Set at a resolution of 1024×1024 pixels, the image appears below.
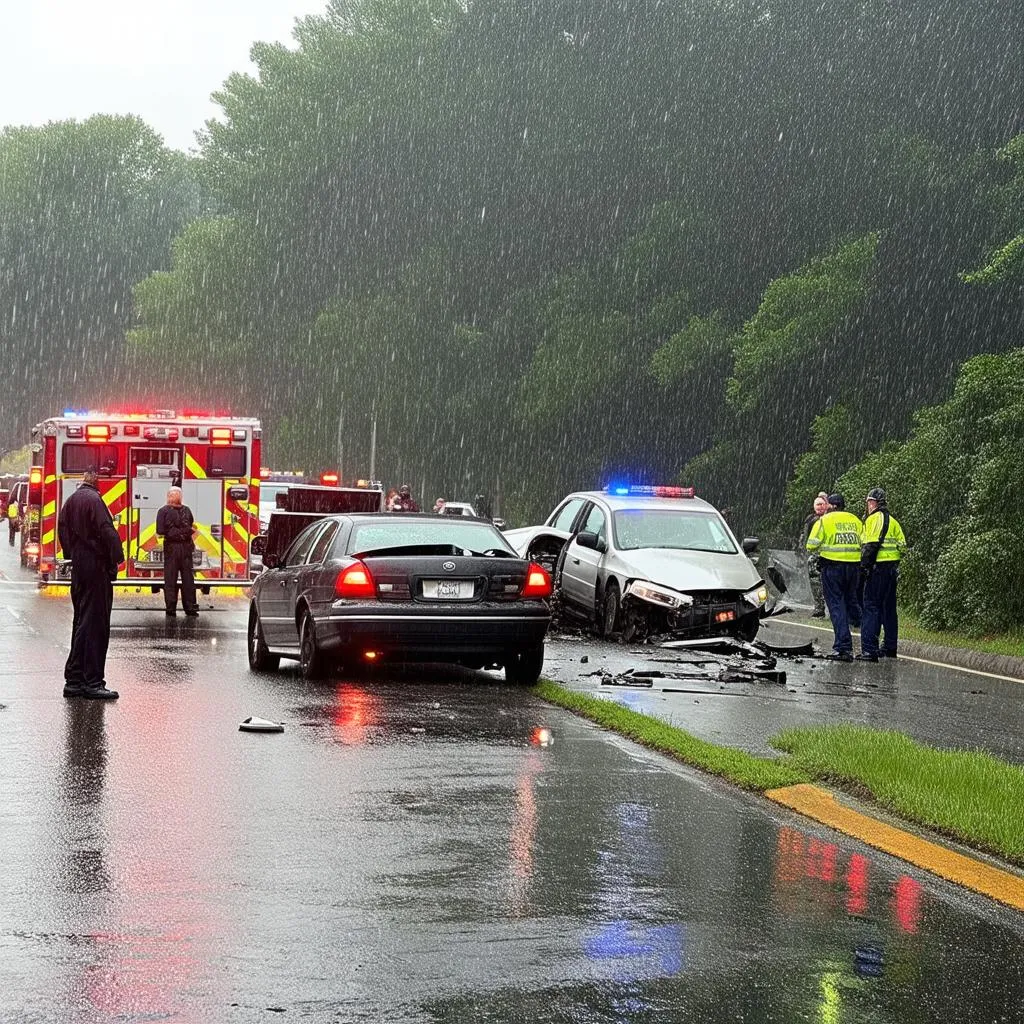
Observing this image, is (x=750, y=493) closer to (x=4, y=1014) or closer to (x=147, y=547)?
(x=147, y=547)

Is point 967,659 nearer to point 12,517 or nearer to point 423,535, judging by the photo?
point 423,535

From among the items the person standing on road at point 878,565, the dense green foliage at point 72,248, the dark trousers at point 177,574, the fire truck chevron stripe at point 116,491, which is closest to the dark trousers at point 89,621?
the person standing on road at point 878,565

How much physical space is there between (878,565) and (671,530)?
100 inches

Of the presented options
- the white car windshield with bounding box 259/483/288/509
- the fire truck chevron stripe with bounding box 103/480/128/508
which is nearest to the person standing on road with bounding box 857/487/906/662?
the fire truck chevron stripe with bounding box 103/480/128/508

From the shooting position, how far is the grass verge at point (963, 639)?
2023 cm

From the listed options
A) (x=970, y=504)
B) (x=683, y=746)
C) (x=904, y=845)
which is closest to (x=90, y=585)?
(x=683, y=746)

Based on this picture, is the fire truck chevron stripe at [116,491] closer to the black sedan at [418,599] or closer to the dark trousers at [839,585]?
the dark trousers at [839,585]

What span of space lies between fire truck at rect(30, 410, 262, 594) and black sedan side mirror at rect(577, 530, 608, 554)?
7.16 metres

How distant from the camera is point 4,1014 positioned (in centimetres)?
510

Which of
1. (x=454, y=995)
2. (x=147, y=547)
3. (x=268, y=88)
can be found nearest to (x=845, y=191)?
(x=147, y=547)

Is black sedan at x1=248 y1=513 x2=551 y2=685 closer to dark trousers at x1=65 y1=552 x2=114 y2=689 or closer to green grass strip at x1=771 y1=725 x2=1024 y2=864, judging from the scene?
dark trousers at x1=65 y1=552 x2=114 y2=689

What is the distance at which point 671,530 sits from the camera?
21.2m

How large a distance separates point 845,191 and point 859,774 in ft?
99.7

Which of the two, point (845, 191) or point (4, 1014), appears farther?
point (845, 191)
